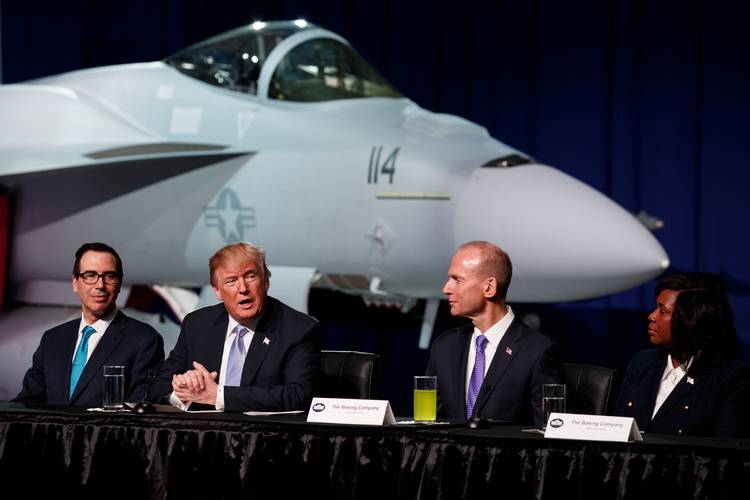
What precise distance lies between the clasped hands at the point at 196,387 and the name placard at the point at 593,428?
41.1 inches

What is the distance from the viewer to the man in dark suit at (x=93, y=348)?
3.68m

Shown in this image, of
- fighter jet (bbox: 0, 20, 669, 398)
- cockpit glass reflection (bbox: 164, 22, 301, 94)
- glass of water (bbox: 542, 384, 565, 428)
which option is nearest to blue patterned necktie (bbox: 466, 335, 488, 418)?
glass of water (bbox: 542, 384, 565, 428)

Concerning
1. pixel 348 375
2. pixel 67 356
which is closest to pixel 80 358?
pixel 67 356

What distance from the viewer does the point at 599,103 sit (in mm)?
7699

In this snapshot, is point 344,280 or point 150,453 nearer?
point 150,453

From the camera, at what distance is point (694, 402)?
322cm

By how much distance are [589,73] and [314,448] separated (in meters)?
5.52

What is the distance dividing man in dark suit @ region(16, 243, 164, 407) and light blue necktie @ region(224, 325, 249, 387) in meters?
A: 0.33

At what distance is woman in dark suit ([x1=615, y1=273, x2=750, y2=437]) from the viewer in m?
3.14

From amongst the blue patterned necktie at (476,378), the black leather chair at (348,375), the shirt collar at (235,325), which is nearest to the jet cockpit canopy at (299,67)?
the black leather chair at (348,375)

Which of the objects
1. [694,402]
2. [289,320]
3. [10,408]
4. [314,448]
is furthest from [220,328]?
[694,402]

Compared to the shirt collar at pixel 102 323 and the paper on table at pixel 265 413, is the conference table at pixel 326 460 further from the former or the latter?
the shirt collar at pixel 102 323

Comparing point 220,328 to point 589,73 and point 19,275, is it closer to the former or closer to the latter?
point 19,275

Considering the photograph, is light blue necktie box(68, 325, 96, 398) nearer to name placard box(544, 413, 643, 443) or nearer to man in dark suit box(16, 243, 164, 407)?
man in dark suit box(16, 243, 164, 407)
